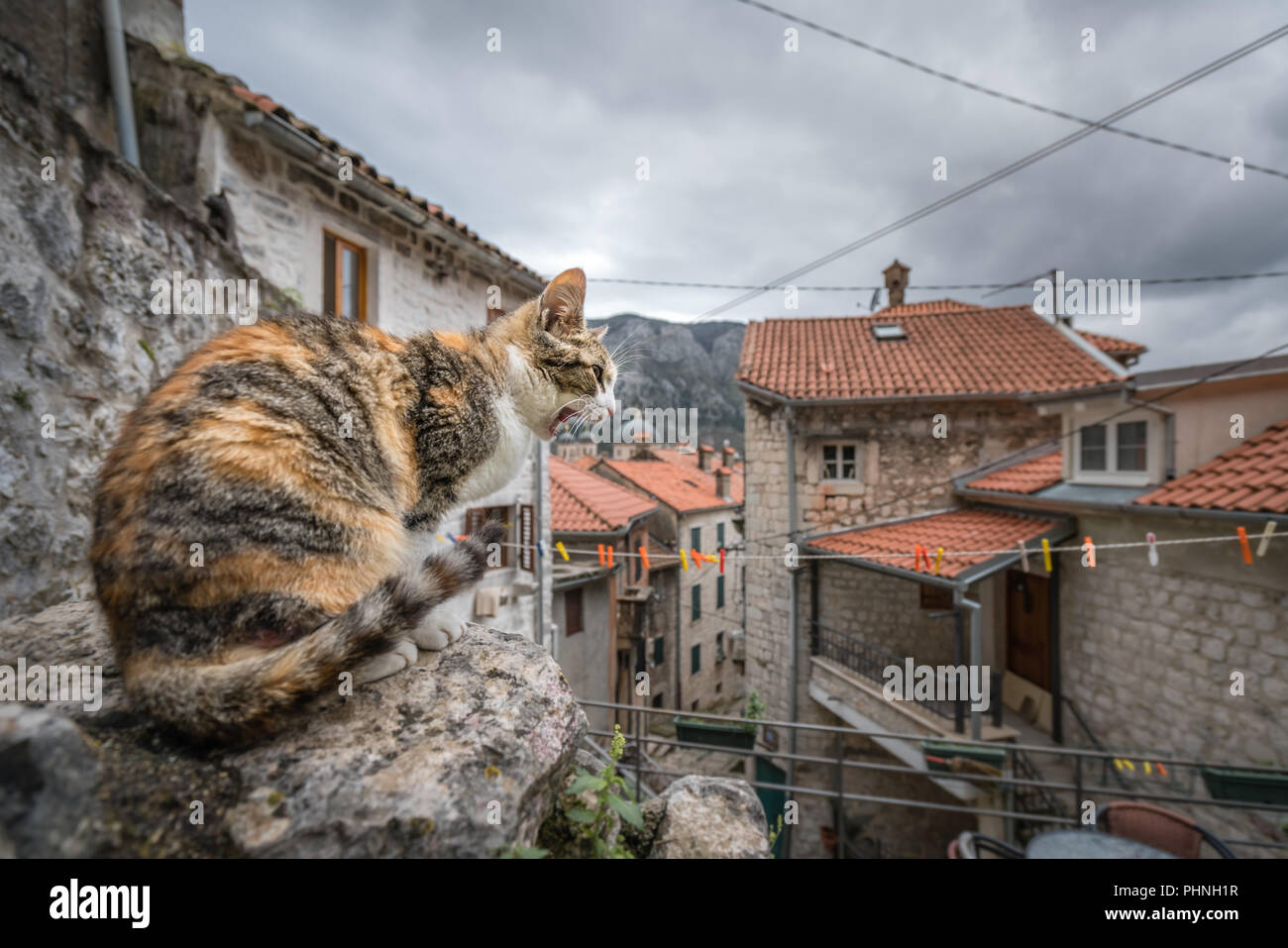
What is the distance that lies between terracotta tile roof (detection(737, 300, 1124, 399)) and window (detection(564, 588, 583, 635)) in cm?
554

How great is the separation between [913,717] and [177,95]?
9.94 meters

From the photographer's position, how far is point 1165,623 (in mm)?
5000

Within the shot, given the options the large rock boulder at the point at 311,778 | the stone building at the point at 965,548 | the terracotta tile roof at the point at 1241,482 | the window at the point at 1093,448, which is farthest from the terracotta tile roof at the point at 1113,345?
the large rock boulder at the point at 311,778

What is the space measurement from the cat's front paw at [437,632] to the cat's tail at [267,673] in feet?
1.79

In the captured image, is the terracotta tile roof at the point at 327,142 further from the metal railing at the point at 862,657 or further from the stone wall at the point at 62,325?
the metal railing at the point at 862,657

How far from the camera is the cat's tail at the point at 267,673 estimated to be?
963mm

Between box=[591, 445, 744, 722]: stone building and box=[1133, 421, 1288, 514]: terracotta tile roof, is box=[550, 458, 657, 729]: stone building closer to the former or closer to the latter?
box=[591, 445, 744, 722]: stone building

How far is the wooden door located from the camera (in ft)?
23.0

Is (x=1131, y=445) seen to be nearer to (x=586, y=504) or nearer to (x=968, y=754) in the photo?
(x=968, y=754)

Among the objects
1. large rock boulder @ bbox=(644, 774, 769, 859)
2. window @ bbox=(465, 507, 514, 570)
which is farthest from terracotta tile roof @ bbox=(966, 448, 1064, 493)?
window @ bbox=(465, 507, 514, 570)

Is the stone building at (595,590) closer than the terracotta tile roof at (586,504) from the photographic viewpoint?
Yes

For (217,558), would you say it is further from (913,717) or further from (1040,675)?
(1040,675)

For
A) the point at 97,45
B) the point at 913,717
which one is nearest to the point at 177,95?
the point at 97,45
